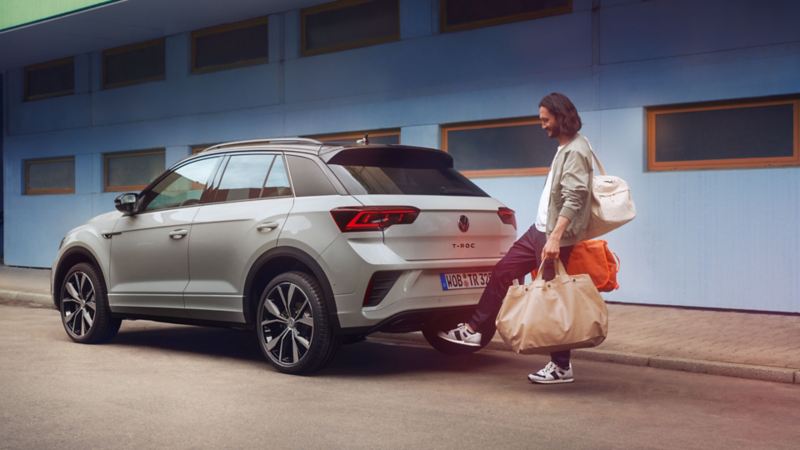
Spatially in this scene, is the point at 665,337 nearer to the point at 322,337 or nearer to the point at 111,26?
the point at 322,337

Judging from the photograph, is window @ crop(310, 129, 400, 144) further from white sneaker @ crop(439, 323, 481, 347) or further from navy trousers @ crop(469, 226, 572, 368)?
navy trousers @ crop(469, 226, 572, 368)

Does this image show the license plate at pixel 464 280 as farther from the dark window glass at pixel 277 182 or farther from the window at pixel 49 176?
the window at pixel 49 176

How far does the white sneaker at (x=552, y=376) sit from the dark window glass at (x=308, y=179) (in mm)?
1961

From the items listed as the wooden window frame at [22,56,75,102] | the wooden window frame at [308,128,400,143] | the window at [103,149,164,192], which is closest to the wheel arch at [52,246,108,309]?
the wooden window frame at [308,128,400,143]

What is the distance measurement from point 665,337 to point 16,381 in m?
5.55

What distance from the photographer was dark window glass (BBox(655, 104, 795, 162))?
10.8 meters

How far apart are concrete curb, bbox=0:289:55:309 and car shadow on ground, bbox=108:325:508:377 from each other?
3.39m

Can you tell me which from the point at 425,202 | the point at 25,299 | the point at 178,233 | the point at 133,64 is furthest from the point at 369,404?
the point at 133,64

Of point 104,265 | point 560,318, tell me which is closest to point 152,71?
point 104,265

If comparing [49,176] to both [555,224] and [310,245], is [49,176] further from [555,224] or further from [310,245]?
[555,224]

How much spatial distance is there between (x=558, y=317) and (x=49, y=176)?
17070 millimetres

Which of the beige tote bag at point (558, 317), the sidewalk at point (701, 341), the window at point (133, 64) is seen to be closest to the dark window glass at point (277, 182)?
the beige tote bag at point (558, 317)

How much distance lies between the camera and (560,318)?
629 cm

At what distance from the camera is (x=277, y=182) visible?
7531mm
